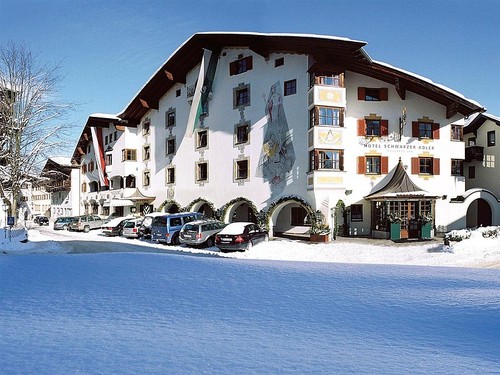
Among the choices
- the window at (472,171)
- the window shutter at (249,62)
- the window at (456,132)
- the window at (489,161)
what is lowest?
the window at (472,171)

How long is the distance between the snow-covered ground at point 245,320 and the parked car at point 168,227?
458 inches

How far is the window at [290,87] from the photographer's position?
1036 inches

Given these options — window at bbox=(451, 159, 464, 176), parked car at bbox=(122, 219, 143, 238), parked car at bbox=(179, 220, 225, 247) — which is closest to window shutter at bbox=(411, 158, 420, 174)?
window at bbox=(451, 159, 464, 176)

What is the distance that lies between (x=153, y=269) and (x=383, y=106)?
21322mm

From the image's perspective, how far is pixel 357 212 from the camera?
2606 cm

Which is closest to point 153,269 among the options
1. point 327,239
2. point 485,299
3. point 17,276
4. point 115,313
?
point 17,276

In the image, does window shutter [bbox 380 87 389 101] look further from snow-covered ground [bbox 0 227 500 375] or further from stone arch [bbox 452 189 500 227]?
snow-covered ground [bbox 0 227 500 375]

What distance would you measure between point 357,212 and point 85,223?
83.0ft

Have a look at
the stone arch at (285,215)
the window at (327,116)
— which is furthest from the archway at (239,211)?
the window at (327,116)

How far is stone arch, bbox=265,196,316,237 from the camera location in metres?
25.1

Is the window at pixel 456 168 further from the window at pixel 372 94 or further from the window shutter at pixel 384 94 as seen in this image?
the window at pixel 372 94

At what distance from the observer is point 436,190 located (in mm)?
27172

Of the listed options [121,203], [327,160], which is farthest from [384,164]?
[121,203]

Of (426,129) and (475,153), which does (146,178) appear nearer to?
(426,129)
